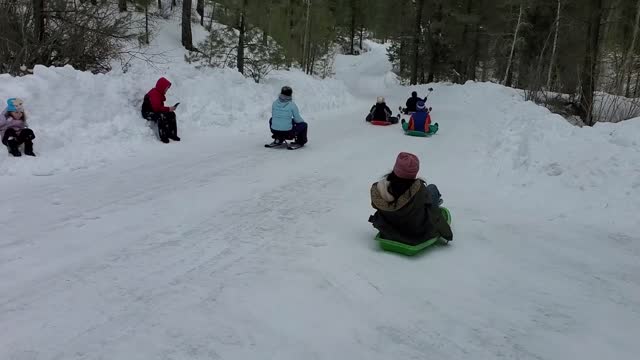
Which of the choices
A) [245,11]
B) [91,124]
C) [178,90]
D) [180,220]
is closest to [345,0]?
[245,11]

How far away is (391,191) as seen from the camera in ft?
15.5

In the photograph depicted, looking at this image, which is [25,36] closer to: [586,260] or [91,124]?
[91,124]

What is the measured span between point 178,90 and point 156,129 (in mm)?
2297

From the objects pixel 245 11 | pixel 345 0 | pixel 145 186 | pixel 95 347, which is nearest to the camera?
pixel 95 347

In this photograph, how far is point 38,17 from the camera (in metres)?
9.94

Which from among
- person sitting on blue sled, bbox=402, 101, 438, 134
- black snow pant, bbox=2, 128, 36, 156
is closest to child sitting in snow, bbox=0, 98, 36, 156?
black snow pant, bbox=2, 128, 36, 156

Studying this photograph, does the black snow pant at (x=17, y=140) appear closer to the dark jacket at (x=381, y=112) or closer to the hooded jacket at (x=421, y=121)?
the hooded jacket at (x=421, y=121)

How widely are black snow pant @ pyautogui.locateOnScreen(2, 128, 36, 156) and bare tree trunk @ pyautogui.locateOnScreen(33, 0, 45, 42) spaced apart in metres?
4.21

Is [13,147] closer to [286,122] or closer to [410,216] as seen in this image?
[286,122]

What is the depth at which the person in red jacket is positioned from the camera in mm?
9570

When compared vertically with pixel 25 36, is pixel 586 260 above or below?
below

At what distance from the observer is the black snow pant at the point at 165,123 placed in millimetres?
9547

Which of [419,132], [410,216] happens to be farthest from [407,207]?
[419,132]

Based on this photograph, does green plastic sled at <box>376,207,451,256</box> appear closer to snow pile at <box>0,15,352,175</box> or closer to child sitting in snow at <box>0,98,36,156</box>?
snow pile at <box>0,15,352,175</box>
